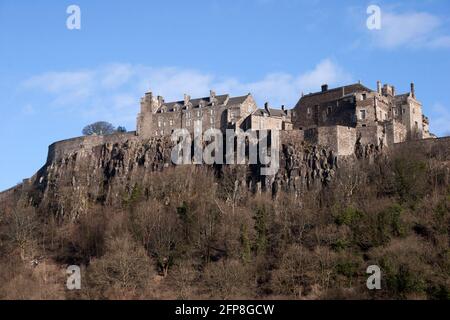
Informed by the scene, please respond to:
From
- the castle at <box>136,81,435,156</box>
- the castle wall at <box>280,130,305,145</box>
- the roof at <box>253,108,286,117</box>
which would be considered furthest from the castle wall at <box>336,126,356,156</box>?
the roof at <box>253,108,286,117</box>

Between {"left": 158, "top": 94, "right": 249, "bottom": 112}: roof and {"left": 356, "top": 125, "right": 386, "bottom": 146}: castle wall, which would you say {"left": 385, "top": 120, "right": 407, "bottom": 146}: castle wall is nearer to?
{"left": 356, "top": 125, "right": 386, "bottom": 146}: castle wall

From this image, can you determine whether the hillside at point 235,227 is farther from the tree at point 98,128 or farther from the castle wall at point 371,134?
the tree at point 98,128

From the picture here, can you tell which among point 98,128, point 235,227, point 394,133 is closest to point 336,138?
point 394,133

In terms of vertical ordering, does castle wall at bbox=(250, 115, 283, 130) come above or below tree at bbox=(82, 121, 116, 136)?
below

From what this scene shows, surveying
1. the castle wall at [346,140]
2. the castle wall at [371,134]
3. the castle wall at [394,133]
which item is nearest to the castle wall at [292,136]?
the castle wall at [346,140]

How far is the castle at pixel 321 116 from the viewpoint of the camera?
225ft

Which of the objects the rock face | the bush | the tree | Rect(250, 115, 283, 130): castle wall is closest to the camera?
the bush

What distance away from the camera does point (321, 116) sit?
74750mm

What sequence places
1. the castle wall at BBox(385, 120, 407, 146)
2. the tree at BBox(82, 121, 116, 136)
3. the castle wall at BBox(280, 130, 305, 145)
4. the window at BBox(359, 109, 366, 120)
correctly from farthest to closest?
the tree at BBox(82, 121, 116, 136) < the window at BBox(359, 109, 366, 120) < the castle wall at BBox(280, 130, 305, 145) < the castle wall at BBox(385, 120, 407, 146)

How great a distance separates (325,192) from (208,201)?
960 cm

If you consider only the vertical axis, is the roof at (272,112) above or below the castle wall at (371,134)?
above

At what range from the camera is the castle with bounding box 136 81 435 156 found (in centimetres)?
6856
